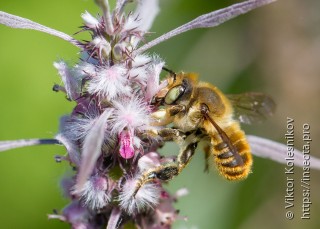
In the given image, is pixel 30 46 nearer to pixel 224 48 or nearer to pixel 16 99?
pixel 16 99

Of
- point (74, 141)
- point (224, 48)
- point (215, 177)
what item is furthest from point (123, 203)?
point (224, 48)

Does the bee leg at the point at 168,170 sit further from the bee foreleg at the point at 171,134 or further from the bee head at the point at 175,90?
the bee head at the point at 175,90

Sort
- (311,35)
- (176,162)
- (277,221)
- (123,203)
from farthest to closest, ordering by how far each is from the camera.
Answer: (311,35), (277,221), (176,162), (123,203)

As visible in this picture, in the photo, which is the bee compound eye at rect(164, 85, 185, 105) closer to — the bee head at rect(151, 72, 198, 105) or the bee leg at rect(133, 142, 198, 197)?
the bee head at rect(151, 72, 198, 105)

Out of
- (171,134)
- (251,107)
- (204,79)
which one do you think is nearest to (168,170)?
(171,134)

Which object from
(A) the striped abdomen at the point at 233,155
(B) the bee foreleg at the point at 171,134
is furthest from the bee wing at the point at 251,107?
(B) the bee foreleg at the point at 171,134

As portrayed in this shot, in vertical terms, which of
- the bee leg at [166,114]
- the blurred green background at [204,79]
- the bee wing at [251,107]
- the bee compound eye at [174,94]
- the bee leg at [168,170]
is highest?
the bee compound eye at [174,94]
